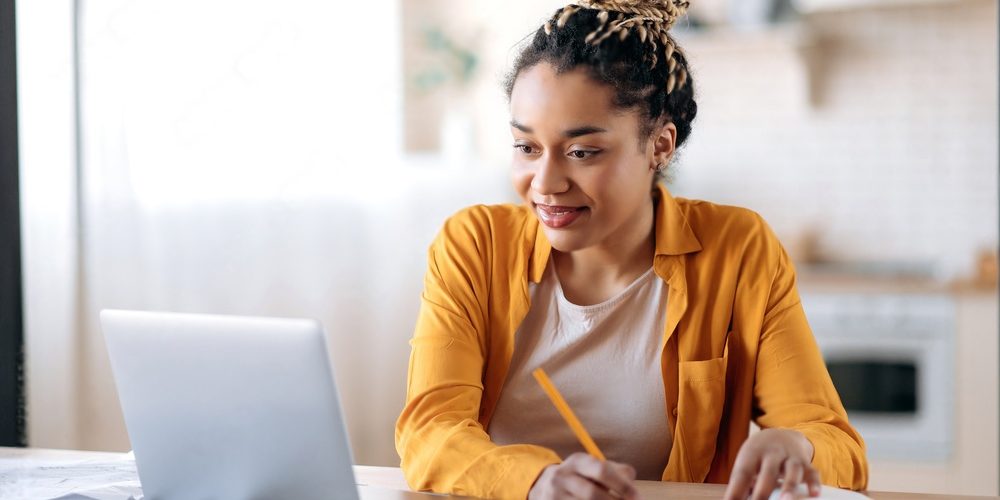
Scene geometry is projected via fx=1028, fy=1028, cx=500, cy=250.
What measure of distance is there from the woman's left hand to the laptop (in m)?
0.41

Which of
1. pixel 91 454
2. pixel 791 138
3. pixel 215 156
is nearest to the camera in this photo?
pixel 91 454

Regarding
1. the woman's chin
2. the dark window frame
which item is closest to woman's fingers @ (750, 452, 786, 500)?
the woman's chin

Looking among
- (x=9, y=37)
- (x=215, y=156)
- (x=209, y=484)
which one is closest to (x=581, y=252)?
(x=209, y=484)

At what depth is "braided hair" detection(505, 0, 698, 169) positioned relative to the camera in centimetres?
145

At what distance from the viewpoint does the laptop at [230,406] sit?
0.99 m

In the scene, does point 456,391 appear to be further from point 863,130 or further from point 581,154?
point 863,130

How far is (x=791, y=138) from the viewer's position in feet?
13.6

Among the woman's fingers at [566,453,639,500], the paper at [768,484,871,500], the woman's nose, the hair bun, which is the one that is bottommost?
the paper at [768,484,871,500]

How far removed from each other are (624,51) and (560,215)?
253 mm

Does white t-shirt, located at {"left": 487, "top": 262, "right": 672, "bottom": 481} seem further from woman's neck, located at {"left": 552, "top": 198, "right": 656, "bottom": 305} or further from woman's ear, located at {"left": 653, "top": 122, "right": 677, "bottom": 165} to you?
woman's ear, located at {"left": 653, "top": 122, "right": 677, "bottom": 165}

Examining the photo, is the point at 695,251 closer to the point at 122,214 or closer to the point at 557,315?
the point at 557,315

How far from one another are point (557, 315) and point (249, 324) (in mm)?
656

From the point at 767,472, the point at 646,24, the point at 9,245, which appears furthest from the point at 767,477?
the point at 9,245

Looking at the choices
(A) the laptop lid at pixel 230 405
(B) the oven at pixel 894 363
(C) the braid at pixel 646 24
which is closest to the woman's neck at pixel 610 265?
(C) the braid at pixel 646 24
